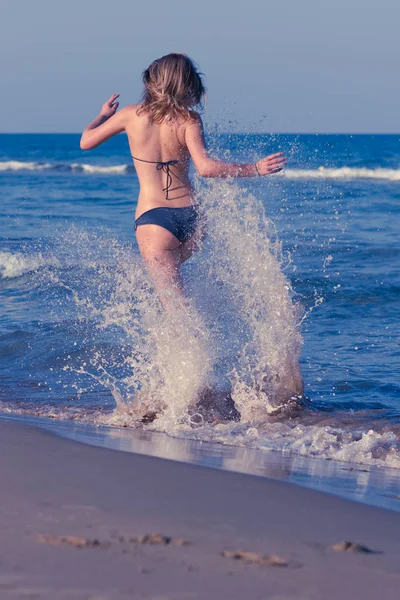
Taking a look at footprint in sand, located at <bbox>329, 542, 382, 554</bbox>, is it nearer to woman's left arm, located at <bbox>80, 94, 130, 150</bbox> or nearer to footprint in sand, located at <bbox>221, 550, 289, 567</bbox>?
footprint in sand, located at <bbox>221, 550, 289, 567</bbox>

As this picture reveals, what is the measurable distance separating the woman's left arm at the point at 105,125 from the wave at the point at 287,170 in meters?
22.7

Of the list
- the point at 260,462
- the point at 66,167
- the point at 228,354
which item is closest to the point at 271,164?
the point at 260,462

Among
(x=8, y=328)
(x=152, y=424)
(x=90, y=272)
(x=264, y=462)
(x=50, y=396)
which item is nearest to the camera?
(x=264, y=462)

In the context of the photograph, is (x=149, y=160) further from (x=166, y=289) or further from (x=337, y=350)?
(x=337, y=350)

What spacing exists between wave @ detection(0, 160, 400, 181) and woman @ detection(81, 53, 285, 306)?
74.6ft

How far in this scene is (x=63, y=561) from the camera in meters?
2.05

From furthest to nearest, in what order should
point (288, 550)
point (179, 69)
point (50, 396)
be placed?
point (50, 396), point (179, 69), point (288, 550)

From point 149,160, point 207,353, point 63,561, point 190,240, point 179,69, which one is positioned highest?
point 179,69

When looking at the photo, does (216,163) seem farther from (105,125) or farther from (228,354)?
(228,354)

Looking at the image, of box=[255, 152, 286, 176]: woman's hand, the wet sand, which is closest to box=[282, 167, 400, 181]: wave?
box=[255, 152, 286, 176]: woman's hand

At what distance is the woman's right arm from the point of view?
4.00 metres

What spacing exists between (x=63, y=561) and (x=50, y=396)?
10.9 feet

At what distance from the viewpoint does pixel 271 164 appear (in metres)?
4.00

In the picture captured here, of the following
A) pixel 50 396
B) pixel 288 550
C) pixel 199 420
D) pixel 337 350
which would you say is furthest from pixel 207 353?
pixel 288 550
